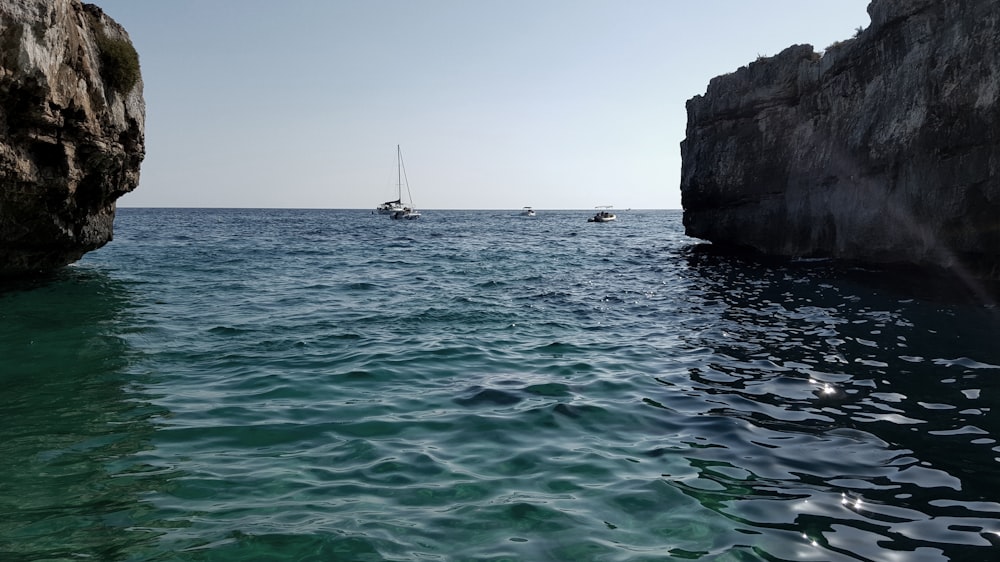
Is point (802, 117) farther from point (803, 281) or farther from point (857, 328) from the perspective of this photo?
point (857, 328)

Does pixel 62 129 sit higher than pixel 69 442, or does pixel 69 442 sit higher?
pixel 62 129

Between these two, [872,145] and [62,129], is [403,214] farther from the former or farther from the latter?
[62,129]

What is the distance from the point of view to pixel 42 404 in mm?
7422

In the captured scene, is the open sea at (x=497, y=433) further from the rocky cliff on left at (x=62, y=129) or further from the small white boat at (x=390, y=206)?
the small white boat at (x=390, y=206)

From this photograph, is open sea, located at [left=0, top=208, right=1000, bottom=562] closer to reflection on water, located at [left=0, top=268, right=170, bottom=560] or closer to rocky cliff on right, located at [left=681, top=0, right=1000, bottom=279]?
reflection on water, located at [left=0, top=268, right=170, bottom=560]

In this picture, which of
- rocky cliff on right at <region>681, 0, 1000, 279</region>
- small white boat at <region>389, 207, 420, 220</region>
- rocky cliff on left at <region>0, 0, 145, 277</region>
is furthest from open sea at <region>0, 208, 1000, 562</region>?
small white boat at <region>389, 207, 420, 220</region>

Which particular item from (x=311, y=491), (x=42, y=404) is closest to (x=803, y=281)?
(x=311, y=491)

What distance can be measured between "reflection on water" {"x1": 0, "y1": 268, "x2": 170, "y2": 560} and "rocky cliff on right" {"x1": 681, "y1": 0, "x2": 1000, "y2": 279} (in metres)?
18.7

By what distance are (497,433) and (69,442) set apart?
4510 millimetres

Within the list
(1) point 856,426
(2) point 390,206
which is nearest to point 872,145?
(1) point 856,426

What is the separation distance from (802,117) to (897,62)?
6.41 meters

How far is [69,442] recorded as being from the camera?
626 centimetres

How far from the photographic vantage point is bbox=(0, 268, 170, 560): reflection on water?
447cm

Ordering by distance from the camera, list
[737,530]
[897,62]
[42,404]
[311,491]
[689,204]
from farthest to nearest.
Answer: [689,204], [897,62], [42,404], [311,491], [737,530]
